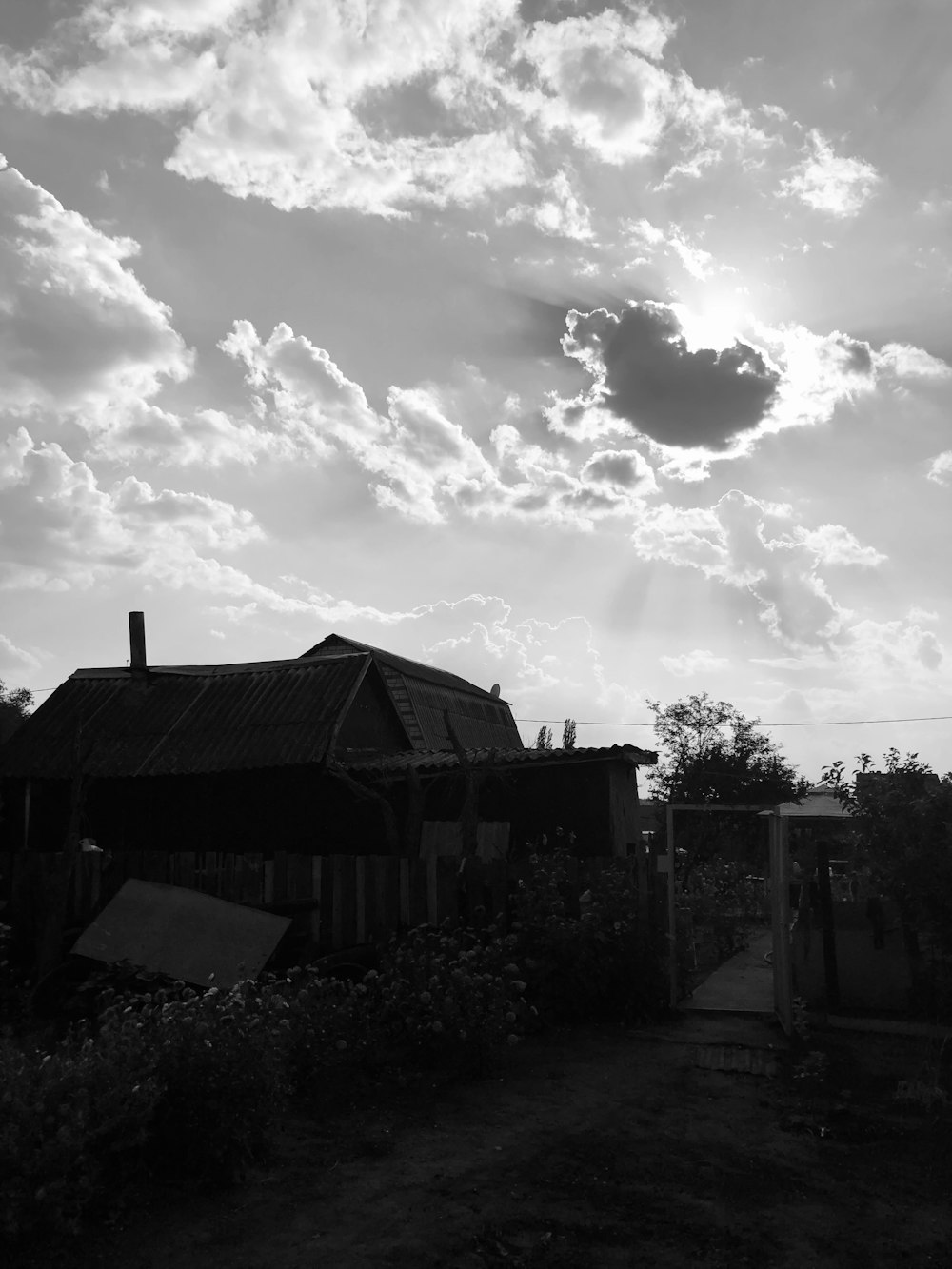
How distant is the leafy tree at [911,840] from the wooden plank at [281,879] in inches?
221

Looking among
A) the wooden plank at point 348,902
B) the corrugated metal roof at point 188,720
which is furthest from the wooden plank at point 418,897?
the corrugated metal roof at point 188,720

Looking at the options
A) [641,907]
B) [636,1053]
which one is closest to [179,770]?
[641,907]

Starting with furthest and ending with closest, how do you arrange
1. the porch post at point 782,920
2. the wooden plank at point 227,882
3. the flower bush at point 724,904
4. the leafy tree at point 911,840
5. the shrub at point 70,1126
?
1. the flower bush at point 724,904
2. the wooden plank at point 227,882
3. the porch post at point 782,920
4. the leafy tree at point 911,840
5. the shrub at point 70,1126

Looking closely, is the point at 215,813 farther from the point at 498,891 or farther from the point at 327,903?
the point at 498,891

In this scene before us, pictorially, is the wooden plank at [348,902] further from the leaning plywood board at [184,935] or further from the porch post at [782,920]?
the porch post at [782,920]

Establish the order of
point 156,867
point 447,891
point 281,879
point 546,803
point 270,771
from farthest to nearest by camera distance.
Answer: point 270,771
point 546,803
point 156,867
point 281,879
point 447,891

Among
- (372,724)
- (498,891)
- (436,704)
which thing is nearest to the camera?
(498,891)

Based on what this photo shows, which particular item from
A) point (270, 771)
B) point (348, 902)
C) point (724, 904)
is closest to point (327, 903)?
point (348, 902)

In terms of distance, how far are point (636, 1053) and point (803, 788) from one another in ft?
89.8

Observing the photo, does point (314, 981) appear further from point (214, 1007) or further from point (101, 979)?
point (101, 979)

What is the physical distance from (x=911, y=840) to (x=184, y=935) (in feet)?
20.4

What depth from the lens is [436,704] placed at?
22.3m

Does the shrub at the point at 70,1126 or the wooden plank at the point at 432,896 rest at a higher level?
the wooden plank at the point at 432,896

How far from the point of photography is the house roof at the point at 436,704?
20.1m
